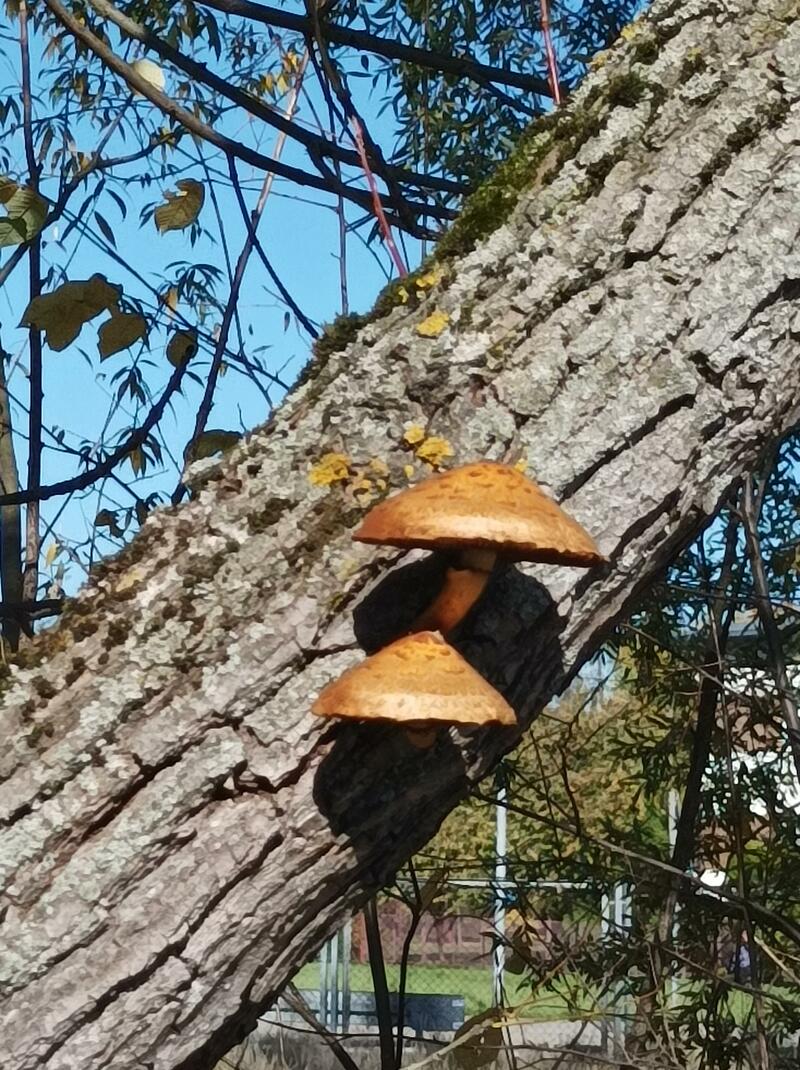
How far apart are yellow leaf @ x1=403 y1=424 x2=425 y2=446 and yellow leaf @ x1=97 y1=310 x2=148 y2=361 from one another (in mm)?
1232

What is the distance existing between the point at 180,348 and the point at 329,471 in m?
1.68

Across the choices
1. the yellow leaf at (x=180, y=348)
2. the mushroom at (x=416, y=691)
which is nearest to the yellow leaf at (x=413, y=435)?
the mushroom at (x=416, y=691)

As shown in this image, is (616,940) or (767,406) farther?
(616,940)

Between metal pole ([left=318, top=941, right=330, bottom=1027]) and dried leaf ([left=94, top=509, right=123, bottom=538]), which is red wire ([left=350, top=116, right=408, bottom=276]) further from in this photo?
metal pole ([left=318, top=941, right=330, bottom=1027])

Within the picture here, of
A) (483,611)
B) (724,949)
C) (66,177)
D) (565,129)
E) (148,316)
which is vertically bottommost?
(724,949)

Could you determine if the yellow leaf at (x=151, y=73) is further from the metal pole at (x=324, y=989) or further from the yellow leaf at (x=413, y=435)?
the metal pole at (x=324, y=989)

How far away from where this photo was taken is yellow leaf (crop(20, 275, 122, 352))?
2.31m

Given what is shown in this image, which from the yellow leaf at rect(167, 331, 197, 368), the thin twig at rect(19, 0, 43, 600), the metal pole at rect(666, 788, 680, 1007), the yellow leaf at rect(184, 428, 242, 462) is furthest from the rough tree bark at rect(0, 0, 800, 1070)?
the metal pole at rect(666, 788, 680, 1007)

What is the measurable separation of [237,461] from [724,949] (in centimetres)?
302

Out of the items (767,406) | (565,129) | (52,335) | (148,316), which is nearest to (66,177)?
(148,316)

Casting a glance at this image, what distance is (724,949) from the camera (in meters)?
3.75

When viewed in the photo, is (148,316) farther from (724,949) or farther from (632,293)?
(724,949)

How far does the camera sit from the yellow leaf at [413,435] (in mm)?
1304

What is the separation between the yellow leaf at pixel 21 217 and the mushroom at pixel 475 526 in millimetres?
1469
